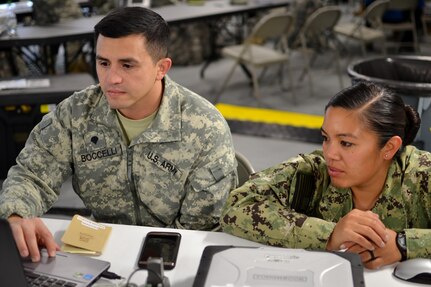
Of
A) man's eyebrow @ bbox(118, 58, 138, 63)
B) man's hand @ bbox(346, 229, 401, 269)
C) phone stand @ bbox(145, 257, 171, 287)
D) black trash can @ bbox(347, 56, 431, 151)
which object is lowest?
black trash can @ bbox(347, 56, 431, 151)

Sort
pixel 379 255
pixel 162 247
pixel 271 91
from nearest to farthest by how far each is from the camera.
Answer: pixel 379 255 → pixel 162 247 → pixel 271 91

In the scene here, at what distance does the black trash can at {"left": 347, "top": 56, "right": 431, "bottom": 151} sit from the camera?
338 cm

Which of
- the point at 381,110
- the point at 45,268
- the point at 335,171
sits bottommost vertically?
the point at 45,268

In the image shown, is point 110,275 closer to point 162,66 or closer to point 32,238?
point 32,238

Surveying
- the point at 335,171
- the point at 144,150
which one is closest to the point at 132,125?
the point at 144,150

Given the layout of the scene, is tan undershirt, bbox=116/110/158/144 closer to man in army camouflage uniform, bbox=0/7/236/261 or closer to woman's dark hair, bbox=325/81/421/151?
man in army camouflage uniform, bbox=0/7/236/261

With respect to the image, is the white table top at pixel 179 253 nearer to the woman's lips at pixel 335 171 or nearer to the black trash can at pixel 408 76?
the woman's lips at pixel 335 171

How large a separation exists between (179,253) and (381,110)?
27.3 inches

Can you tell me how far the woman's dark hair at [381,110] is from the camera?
1771 mm

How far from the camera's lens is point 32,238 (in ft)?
5.29

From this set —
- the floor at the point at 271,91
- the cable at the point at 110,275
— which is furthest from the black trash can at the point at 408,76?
the cable at the point at 110,275

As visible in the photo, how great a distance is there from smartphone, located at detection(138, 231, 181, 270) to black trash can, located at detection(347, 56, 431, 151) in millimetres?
2034

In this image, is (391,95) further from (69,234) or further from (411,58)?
(411,58)

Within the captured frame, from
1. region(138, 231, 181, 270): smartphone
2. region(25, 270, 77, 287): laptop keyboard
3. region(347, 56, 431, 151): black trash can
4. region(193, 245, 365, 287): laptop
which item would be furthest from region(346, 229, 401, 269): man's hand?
region(347, 56, 431, 151): black trash can
